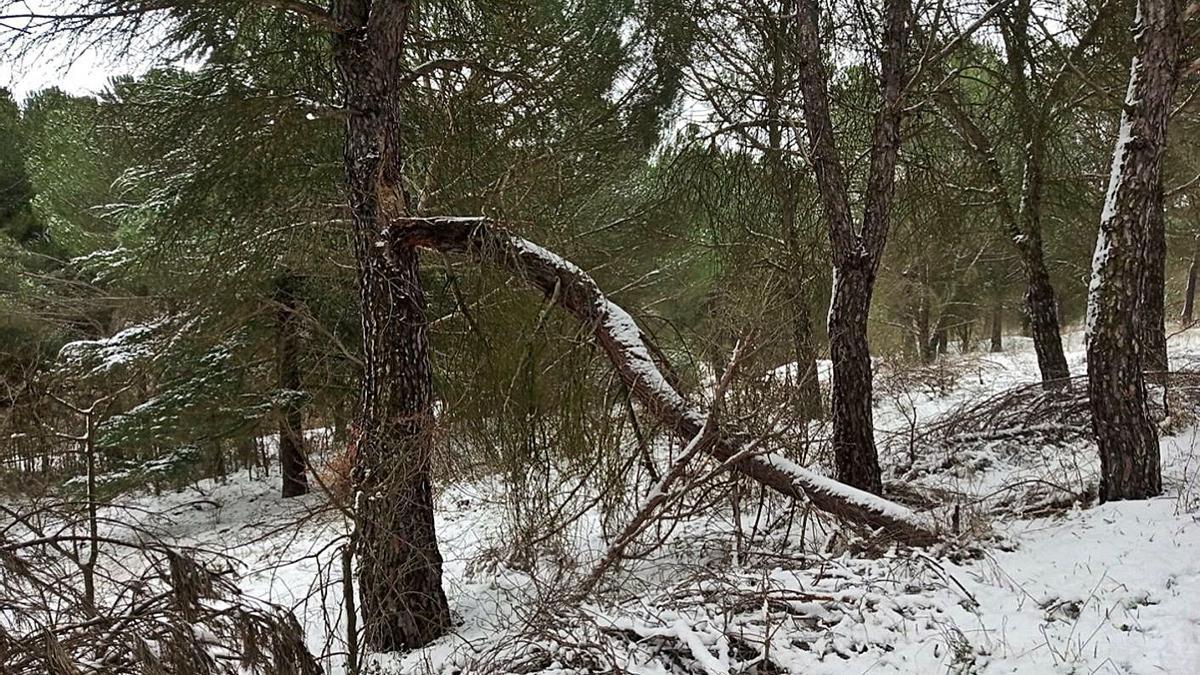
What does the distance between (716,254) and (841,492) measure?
567cm

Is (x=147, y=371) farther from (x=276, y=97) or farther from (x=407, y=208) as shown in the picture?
(x=407, y=208)

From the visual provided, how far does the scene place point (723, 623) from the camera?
156 inches

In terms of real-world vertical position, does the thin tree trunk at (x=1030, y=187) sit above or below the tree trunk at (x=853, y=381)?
above

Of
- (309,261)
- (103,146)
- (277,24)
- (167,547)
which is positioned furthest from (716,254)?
(167,547)

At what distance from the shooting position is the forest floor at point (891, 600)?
3535 mm

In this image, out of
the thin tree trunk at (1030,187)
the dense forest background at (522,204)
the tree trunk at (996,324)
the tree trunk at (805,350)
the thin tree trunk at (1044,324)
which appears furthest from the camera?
the tree trunk at (996,324)

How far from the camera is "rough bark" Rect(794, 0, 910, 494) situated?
6.30 metres

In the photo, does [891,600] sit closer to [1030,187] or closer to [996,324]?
[1030,187]

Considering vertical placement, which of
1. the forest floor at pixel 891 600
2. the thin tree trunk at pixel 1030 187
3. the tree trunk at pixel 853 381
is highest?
the thin tree trunk at pixel 1030 187

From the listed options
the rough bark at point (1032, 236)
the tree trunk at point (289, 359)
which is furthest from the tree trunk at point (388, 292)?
the rough bark at point (1032, 236)

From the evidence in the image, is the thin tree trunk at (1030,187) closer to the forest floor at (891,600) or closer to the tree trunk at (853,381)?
the forest floor at (891,600)

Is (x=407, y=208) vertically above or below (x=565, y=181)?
below

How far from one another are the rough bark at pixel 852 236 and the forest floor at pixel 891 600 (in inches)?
33.3

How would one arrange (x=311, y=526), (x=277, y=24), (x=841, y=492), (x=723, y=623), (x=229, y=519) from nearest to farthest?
(x=723, y=623)
(x=841, y=492)
(x=277, y=24)
(x=311, y=526)
(x=229, y=519)
